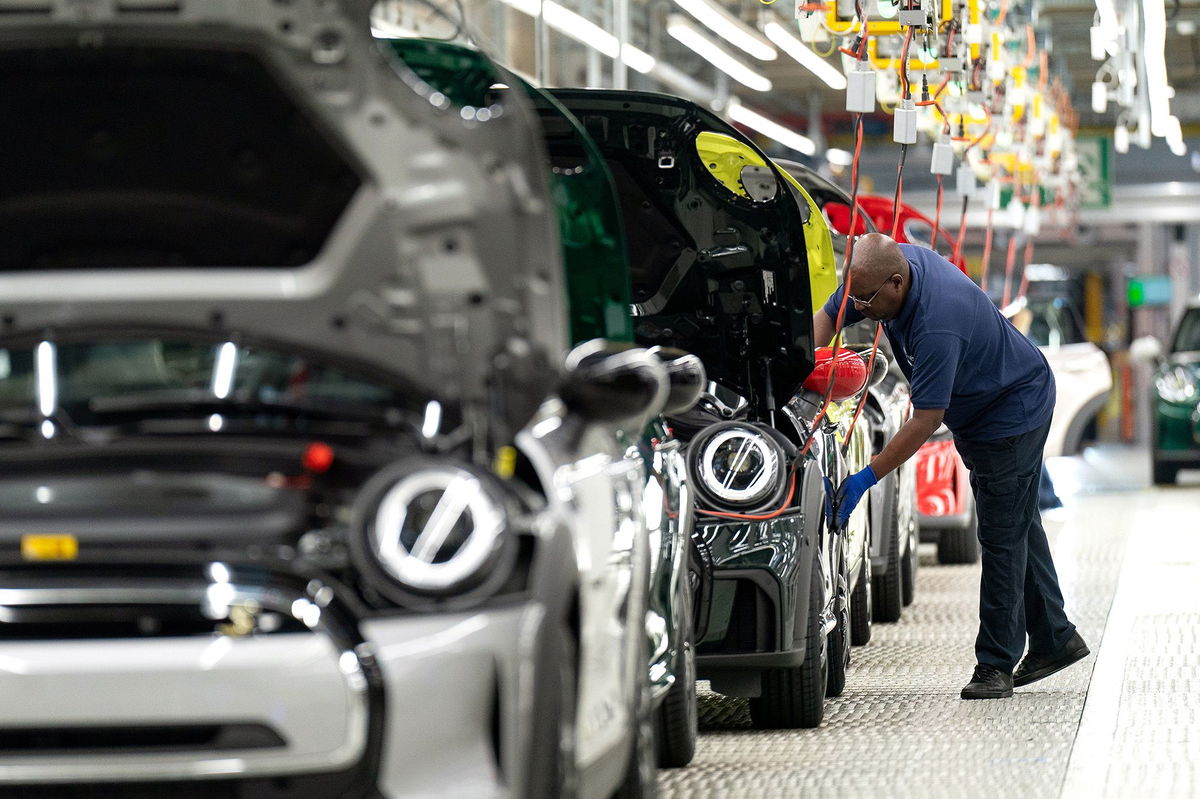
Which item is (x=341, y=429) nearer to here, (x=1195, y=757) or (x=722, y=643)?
(x=722, y=643)

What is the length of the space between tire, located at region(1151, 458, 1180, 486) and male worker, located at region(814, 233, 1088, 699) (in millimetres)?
11361

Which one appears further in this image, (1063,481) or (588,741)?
(1063,481)

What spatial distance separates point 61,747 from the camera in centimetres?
298

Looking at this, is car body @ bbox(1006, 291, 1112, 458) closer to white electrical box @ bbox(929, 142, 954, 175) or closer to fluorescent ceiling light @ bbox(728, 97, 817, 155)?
white electrical box @ bbox(929, 142, 954, 175)

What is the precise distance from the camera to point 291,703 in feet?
9.55

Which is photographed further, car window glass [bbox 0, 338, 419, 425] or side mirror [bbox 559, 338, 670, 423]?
car window glass [bbox 0, 338, 419, 425]

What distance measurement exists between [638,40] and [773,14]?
184 inches

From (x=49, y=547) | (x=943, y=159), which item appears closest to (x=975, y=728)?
(x=943, y=159)

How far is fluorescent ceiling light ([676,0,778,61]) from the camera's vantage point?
50.8 feet

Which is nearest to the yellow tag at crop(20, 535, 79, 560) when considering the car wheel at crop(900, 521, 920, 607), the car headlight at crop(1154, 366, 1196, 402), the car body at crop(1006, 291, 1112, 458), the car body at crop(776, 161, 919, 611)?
the car body at crop(776, 161, 919, 611)

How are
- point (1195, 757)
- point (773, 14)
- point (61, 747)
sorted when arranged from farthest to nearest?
1. point (773, 14)
2. point (1195, 757)
3. point (61, 747)

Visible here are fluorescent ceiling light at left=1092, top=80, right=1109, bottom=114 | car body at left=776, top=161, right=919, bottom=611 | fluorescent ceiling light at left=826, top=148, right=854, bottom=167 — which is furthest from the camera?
fluorescent ceiling light at left=826, top=148, right=854, bottom=167

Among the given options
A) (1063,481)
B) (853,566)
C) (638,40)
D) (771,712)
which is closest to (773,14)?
(638,40)

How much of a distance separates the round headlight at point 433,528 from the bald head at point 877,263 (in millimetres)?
3278
